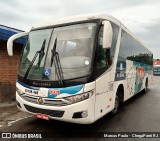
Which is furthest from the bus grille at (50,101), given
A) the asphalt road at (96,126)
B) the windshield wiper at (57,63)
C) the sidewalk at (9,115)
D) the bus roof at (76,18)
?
the bus roof at (76,18)

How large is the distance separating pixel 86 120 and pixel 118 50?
286cm

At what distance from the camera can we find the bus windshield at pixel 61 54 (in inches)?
187

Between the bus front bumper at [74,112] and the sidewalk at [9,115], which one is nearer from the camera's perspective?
the bus front bumper at [74,112]

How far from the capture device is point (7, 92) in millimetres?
9797

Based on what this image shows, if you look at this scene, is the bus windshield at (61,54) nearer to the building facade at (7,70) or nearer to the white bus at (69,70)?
the white bus at (69,70)

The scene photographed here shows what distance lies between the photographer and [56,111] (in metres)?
4.66

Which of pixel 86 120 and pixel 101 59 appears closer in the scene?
pixel 86 120

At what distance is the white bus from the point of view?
4.57 metres

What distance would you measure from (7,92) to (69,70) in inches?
242

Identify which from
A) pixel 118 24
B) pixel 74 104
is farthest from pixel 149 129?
pixel 118 24

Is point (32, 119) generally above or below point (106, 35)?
below

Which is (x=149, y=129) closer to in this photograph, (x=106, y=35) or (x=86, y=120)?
(x=86, y=120)

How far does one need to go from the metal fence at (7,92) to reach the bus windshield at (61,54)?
15.1ft

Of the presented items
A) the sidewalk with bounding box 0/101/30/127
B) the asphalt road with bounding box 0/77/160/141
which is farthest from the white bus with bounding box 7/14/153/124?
the sidewalk with bounding box 0/101/30/127
